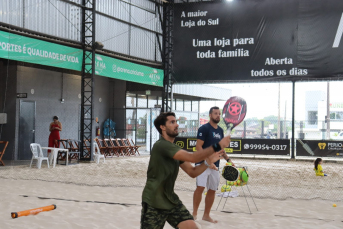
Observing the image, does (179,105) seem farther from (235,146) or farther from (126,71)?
(126,71)

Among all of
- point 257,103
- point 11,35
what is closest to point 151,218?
point 11,35

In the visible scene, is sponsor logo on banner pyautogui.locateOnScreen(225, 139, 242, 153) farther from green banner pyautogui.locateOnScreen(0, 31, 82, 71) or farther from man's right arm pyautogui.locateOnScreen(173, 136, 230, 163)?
man's right arm pyautogui.locateOnScreen(173, 136, 230, 163)

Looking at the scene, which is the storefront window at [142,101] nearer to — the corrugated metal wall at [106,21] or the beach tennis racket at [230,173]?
the corrugated metal wall at [106,21]

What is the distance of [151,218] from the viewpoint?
3.84 meters

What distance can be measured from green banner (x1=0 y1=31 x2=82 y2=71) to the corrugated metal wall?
24.4 inches

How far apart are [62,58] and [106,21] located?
3.54 meters

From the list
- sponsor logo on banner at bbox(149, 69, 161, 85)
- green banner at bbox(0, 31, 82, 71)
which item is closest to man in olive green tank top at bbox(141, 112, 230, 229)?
green banner at bbox(0, 31, 82, 71)

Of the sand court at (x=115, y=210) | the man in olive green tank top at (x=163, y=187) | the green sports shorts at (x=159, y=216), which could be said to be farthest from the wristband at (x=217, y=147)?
the sand court at (x=115, y=210)

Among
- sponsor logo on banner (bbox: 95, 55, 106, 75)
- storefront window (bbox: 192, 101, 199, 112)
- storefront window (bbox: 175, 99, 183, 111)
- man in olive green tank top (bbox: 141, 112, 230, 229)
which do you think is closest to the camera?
man in olive green tank top (bbox: 141, 112, 230, 229)

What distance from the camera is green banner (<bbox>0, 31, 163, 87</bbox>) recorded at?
13109mm

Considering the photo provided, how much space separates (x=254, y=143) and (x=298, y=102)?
268 cm

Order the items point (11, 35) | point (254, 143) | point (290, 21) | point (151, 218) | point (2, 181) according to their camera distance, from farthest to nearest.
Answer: point (254, 143) < point (290, 21) < point (11, 35) < point (2, 181) < point (151, 218)

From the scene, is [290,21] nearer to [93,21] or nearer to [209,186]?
[93,21]

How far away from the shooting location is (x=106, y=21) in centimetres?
1828
